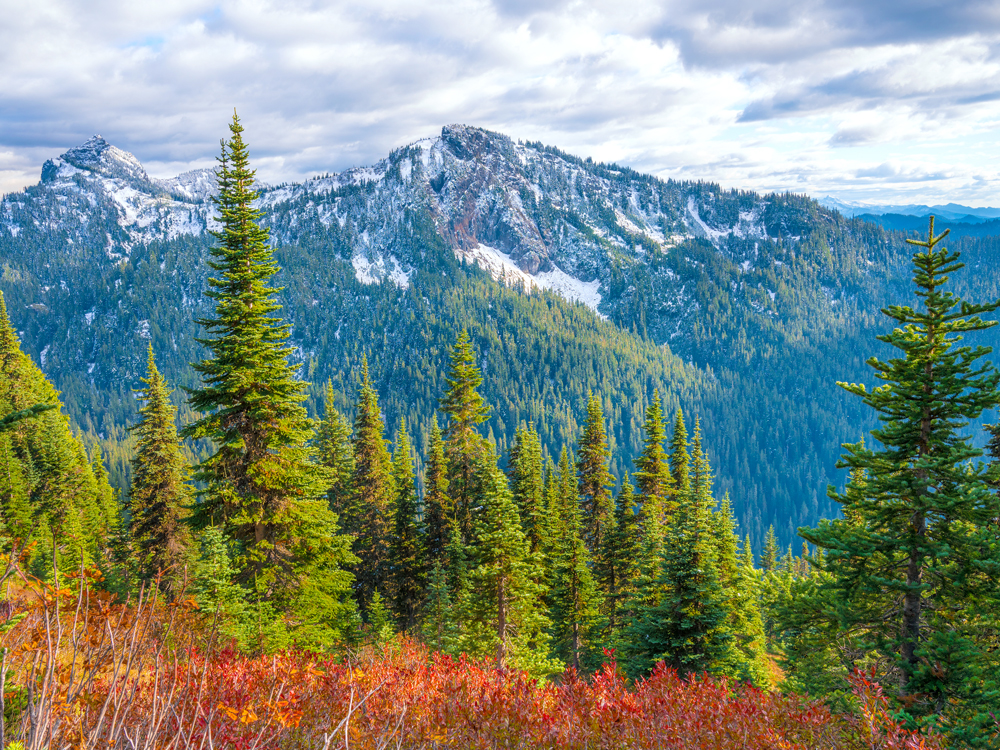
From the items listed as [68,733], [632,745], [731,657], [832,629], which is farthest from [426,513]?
[68,733]

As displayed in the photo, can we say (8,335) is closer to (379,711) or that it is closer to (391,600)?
(391,600)

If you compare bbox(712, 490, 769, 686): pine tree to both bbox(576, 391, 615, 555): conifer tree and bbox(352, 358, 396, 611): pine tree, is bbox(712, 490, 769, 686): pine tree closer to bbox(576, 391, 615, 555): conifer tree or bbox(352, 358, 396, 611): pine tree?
bbox(576, 391, 615, 555): conifer tree

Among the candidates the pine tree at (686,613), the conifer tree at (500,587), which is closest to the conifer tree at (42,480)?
the conifer tree at (500,587)

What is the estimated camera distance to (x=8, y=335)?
1426 inches

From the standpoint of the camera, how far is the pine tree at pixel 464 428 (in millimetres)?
28766

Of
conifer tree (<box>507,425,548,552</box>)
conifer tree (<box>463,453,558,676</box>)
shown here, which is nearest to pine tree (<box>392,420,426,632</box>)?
conifer tree (<box>507,425,548,552</box>)

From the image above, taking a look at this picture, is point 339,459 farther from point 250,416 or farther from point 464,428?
point 250,416

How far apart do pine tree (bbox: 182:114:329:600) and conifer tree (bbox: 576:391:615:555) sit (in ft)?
72.7

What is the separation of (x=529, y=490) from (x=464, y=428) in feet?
19.4

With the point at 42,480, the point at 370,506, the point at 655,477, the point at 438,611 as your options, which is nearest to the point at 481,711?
the point at 438,611

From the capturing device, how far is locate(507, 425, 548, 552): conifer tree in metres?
30.0

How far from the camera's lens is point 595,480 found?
3428cm

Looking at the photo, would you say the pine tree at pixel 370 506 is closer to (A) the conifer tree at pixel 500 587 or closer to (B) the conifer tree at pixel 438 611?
(B) the conifer tree at pixel 438 611

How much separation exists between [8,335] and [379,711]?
42.8 m
